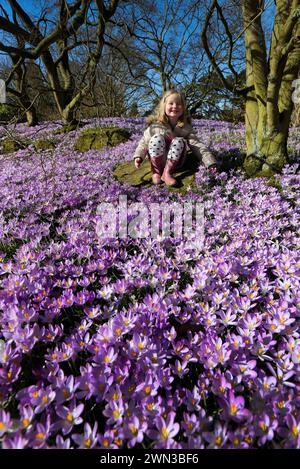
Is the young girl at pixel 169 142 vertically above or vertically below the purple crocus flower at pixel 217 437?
above

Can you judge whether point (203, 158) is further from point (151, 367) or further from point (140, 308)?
point (151, 367)

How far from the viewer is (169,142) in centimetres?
454

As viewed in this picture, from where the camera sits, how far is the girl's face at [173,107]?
4.31 m

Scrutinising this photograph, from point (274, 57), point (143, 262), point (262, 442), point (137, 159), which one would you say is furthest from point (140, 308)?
point (274, 57)

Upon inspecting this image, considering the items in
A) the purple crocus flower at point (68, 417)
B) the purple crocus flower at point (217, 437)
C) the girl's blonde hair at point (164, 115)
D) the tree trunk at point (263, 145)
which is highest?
the girl's blonde hair at point (164, 115)

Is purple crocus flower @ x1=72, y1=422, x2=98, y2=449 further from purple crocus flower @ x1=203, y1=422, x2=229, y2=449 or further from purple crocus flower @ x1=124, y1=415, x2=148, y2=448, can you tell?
purple crocus flower @ x1=203, y1=422, x2=229, y2=449

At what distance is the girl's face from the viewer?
14.1 ft

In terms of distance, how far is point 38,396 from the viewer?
1.22 metres

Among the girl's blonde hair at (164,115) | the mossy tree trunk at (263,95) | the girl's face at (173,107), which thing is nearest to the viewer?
the mossy tree trunk at (263,95)

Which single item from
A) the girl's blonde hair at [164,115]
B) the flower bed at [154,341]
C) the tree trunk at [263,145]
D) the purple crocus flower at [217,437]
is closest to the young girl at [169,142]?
the girl's blonde hair at [164,115]

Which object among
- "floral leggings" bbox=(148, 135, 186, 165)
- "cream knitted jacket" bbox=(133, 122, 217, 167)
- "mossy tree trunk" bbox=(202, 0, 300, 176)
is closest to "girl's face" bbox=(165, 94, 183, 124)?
"cream knitted jacket" bbox=(133, 122, 217, 167)

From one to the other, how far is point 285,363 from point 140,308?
740 mm

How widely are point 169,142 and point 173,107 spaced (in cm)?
46

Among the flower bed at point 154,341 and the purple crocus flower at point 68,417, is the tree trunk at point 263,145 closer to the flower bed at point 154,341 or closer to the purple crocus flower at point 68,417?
the flower bed at point 154,341
